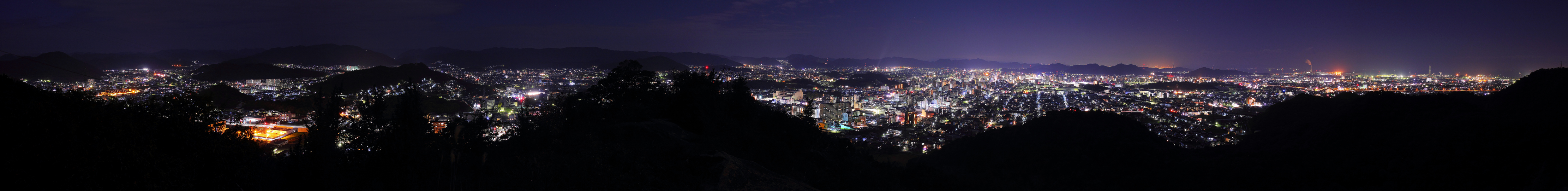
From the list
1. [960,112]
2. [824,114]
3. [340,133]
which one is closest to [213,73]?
[340,133]

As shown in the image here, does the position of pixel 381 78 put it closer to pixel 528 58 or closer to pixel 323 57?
pixel 323 57

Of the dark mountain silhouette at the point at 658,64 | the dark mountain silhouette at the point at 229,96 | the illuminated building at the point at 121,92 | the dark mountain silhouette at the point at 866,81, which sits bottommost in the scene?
the dark mountain silhouette at the point at 229,96

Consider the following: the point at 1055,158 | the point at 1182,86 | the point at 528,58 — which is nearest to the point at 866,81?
the point at 1182,86

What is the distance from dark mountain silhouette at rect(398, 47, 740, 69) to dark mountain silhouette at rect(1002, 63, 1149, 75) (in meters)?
59.4

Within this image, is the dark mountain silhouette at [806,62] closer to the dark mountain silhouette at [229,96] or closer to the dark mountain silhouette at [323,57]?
the dark mountain silhouette at [323,57]

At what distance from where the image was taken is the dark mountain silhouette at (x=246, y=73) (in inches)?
1174

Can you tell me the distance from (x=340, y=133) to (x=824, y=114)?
2134 centimetres

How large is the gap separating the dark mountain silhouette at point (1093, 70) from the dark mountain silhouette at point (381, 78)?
91.5 metres

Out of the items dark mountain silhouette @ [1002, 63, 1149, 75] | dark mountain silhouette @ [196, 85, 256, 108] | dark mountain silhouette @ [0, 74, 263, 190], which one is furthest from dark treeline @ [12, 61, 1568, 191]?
dark mountain silhouette @ [1002, 63, 1149, 75]

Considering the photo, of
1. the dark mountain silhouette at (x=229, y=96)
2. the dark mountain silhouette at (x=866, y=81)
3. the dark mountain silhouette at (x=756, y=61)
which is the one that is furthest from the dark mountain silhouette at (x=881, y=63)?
the dark mountain silhouette at (x=229, y=96)

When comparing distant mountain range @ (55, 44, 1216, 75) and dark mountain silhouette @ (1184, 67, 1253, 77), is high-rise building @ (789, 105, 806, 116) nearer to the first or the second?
distant mountain range @ (55, 44, 1216, 75)

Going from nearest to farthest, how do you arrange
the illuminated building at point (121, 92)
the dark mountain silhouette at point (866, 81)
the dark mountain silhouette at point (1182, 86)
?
the illuminated building at point (121, 92)
the dark mountain silhouette at point (1182, 86)
the dark mountain silhouette at point (866, 81)

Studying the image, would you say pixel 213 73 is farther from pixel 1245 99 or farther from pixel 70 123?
pixel 1245 99

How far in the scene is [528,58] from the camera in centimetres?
6788
